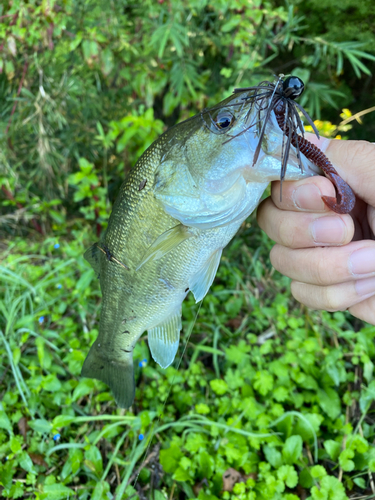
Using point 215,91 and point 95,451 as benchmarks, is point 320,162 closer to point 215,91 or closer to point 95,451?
point 95,451

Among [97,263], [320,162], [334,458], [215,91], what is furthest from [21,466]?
[215,91]

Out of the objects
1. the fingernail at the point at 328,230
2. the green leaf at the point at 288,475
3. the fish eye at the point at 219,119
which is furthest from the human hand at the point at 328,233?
the green leaf at the point at 288,475

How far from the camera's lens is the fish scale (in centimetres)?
90

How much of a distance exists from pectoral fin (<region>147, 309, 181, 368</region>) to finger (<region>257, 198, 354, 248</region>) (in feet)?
1.64

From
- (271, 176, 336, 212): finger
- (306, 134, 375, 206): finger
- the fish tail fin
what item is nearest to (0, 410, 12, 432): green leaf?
the fish tail fin

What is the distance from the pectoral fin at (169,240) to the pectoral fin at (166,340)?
0.35 metres

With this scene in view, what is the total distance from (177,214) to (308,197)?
41 centimetres

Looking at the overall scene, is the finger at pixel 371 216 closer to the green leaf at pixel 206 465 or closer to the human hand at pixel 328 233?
the human hand at pixel 328 233

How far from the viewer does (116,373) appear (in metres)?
1.43

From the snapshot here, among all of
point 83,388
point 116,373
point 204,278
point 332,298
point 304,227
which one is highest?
point 304,227

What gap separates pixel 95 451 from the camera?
1.55m

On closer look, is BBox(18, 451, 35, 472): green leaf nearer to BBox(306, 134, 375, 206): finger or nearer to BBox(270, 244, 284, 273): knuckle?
BBox(270, 244, 284, 273): knuckle

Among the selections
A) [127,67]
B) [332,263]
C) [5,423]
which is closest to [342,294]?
[332,263]

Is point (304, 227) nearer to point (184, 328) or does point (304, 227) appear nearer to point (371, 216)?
point (371, 216)
